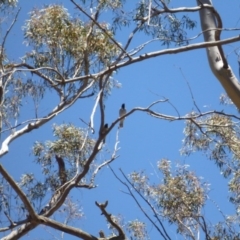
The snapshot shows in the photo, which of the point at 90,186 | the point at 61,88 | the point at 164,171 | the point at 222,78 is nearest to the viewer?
the point at 222,78

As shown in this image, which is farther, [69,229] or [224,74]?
[224,74]

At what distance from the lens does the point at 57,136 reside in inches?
268

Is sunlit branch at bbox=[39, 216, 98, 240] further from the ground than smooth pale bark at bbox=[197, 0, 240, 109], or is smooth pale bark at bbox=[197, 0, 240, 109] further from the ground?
smooth pale bark at bbox=[197, 0, 240, 109]

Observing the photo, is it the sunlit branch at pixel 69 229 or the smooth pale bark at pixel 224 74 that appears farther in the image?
the smooth pale bark at pixel 224 74

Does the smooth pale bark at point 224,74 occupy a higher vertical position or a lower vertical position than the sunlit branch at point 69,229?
higher

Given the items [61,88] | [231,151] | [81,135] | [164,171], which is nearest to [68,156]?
[81,135]

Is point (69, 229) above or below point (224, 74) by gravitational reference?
below

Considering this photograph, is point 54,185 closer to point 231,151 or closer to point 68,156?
point 68,156

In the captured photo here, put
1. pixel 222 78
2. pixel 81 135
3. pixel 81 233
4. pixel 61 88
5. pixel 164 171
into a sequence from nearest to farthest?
pixel 81 233, pixel 222 78, pixel 61 88, pixel 81 135, pixel 164 171

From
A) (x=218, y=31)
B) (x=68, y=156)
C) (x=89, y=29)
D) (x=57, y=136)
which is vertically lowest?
(x=218, y=31)

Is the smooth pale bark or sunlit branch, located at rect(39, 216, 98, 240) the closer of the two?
sunlit branch, located at rect(39, 216, 98, 240)

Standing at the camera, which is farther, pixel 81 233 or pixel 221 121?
pixel 221 121

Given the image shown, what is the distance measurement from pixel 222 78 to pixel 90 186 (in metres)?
1.98

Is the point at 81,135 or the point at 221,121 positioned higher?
the point at 81,135
